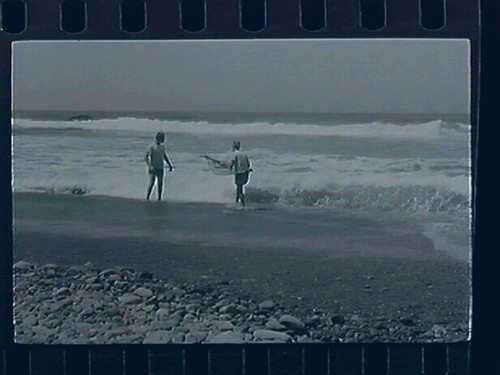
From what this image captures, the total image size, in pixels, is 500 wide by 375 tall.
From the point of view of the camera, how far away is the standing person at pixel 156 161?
1600 mm

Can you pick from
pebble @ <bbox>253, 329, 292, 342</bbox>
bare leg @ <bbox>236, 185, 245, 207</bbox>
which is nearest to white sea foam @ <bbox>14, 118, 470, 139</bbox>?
bare leg @ <bbox>236, 185, 245, 207</bbox>

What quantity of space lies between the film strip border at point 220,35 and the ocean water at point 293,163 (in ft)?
0.29

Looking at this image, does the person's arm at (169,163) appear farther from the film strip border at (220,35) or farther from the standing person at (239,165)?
the film strip border at (220,35)

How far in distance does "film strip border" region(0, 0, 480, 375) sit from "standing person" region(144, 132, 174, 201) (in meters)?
0.21

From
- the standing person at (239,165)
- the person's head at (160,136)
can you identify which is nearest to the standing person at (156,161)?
the person's head at (160,136)

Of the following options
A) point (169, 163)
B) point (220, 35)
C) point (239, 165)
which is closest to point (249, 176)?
point (239, 165)

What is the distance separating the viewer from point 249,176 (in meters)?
1.61

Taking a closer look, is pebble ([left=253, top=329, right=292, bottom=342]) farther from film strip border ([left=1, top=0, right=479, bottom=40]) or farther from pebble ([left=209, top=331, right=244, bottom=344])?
film strip border ([left=1, top=0, right=479, bottom=40])

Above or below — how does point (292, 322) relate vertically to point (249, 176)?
below

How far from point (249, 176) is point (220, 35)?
0.28 meters

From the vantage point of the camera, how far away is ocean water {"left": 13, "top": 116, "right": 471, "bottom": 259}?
159 cm

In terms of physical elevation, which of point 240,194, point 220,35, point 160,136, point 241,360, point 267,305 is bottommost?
point 241,360

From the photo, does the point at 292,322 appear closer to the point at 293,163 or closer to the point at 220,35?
the point at 293,163

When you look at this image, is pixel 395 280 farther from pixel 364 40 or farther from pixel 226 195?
pixel 364 40
